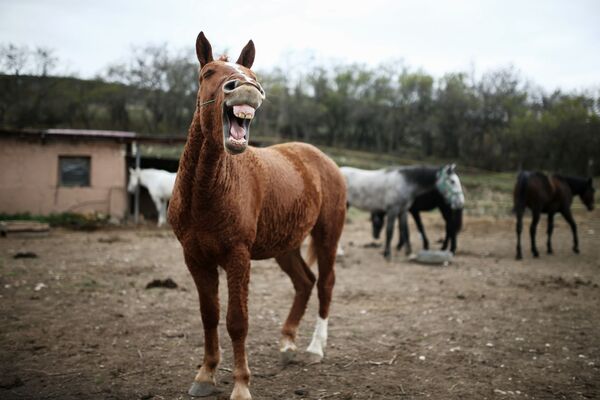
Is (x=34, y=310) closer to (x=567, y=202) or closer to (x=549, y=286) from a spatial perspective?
(x=549, y=286)

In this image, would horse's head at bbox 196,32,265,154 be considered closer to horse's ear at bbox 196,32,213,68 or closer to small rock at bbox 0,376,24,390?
horse's ear at bbox 196,32,213,68

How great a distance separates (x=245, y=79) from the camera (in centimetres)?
251

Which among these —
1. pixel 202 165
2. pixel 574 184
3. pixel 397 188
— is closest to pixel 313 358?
pixel 202 165

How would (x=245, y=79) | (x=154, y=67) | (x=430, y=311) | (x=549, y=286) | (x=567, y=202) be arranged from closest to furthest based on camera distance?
(x=245, y=79), (x=430, y=311), (x=549, y=286), (x=567, y=202), (x=154, y=67)

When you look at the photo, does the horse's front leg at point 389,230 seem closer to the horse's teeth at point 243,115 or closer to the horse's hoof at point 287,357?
the horse's hoof at point 287,357

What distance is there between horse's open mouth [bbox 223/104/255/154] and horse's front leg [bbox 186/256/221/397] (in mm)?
1070

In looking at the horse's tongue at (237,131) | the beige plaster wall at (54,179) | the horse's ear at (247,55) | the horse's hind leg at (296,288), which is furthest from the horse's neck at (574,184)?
the beige plaster wall at (54,179)

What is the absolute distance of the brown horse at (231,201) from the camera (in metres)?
2.56

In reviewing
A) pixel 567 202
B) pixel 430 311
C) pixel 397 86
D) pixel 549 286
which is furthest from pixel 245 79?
pixel 397 86

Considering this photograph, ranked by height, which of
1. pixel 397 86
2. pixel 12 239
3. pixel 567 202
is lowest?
pixel 12 239

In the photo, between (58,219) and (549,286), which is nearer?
(549,286)

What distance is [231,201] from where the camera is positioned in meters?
2.91

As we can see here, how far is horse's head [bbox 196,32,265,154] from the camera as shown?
2.40m

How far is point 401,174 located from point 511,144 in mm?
33477
